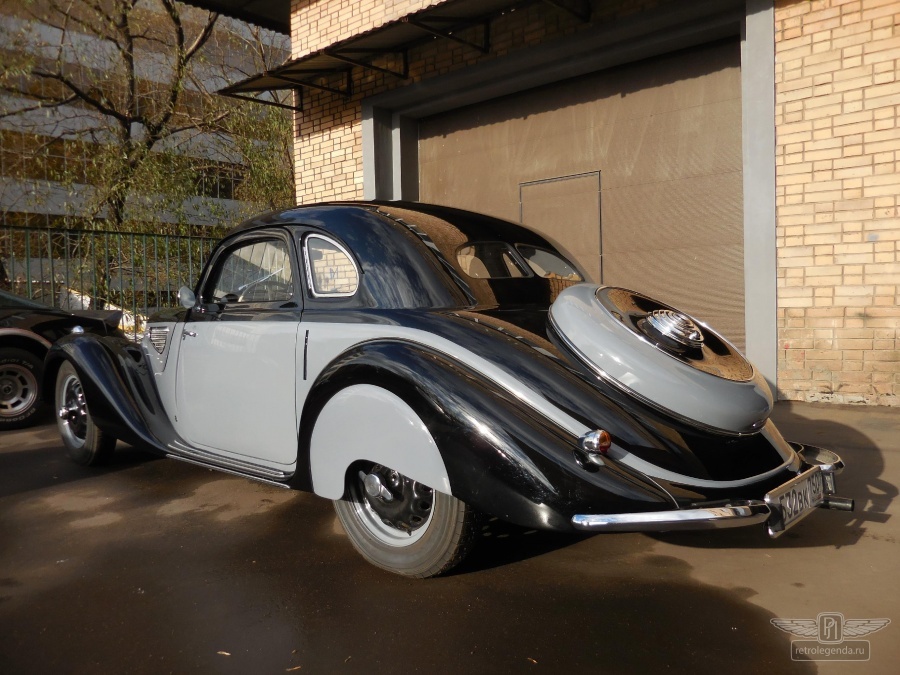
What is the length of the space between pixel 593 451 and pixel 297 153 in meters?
9.02

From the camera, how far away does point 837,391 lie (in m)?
5.85

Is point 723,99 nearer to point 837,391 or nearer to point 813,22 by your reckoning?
point 813,22

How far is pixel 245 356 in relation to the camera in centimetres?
342

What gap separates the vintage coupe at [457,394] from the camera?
7.54 ft

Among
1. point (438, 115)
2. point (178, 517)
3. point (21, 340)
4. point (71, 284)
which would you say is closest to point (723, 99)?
point (438, 115)

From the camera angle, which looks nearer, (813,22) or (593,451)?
(593,451)

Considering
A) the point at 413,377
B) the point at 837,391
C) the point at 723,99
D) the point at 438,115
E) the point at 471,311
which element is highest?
the point at 438,115

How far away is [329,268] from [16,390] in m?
4.72

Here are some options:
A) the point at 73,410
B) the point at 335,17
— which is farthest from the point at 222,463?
the point at 335,17

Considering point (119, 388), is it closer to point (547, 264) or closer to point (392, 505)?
point (392, 505)

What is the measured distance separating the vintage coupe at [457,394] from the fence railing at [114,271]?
21.3 ft

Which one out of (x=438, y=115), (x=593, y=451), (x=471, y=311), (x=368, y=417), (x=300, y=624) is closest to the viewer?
(x=593, y=451)

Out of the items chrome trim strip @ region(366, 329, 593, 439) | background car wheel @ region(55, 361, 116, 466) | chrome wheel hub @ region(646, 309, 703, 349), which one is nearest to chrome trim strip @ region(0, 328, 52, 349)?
background car wheel @ region(55, 361, 116, 466)

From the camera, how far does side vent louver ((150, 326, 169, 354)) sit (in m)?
4.05
